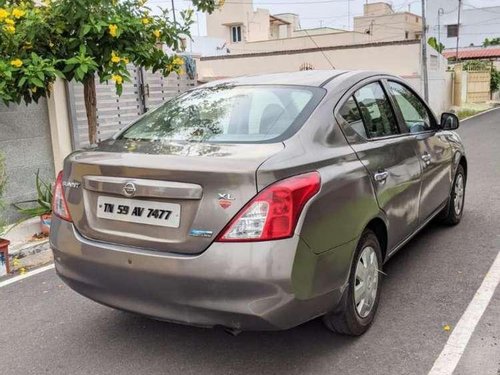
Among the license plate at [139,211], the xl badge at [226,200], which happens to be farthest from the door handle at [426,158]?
the license plate at [139,211]

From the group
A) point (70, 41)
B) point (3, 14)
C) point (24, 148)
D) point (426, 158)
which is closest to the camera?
point (426, 158)

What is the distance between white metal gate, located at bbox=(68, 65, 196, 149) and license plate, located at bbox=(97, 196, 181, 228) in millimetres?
4435

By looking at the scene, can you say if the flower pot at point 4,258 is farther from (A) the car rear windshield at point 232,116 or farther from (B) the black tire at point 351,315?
(B) the black tire at point 351,315

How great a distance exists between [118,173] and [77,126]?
4.65m

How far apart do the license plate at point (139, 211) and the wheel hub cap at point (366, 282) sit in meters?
1.18

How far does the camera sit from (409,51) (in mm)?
19969

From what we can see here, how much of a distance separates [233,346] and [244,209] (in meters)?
1.13

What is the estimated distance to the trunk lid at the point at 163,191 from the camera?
8.73 feet

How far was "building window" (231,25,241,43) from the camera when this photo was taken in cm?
4762

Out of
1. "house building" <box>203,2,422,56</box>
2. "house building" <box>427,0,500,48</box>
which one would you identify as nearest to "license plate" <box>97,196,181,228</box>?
"house building" <box>203,2,422,56</box>

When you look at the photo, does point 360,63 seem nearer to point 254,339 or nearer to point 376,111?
point 376,111

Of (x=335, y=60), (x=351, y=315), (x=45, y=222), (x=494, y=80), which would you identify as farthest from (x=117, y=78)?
(x=494, y=80)

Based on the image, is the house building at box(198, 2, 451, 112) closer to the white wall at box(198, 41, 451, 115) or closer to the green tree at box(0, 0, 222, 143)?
the white wall at box(198, 41, 451, 115)

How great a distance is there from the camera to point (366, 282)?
11.1 ft
